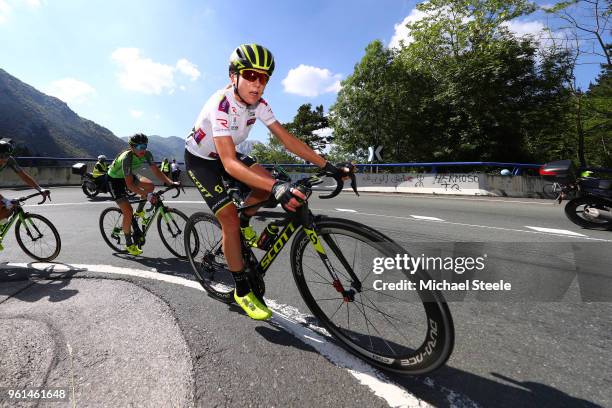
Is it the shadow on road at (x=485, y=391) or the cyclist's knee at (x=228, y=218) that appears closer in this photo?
the shadow on road at (x=485, y=391)

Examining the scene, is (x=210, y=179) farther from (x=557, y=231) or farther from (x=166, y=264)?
(x=557, y=231)

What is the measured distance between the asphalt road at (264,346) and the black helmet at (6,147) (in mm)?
2058

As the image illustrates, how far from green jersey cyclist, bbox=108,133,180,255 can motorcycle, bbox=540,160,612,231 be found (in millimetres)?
7990

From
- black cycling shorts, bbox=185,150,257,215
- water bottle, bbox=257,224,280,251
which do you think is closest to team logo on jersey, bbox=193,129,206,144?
black cycling shorts, bbox=185,150,257,215

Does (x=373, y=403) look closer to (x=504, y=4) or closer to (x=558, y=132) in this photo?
(x=558, y=132)

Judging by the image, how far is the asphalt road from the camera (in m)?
1.72

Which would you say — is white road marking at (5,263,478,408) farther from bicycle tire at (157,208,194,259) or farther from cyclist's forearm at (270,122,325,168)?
cyclist's forearm at (270,122,325,168)

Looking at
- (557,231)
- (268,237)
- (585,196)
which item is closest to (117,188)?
(268,237)

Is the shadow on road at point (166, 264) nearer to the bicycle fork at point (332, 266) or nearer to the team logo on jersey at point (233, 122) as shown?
A: the team logo on jersey at point (233, 122)

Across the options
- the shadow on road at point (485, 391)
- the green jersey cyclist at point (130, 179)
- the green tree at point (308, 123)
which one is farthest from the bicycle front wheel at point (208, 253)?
the green tree at point (308, 123)

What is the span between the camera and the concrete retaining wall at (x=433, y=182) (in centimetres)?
1310

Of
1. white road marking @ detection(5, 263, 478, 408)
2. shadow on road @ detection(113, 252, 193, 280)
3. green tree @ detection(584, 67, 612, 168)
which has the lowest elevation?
shadow on road @ detection(113, 252, 193, 280)

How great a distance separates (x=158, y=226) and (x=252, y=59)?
3.17m

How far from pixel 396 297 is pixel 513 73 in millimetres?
30864
